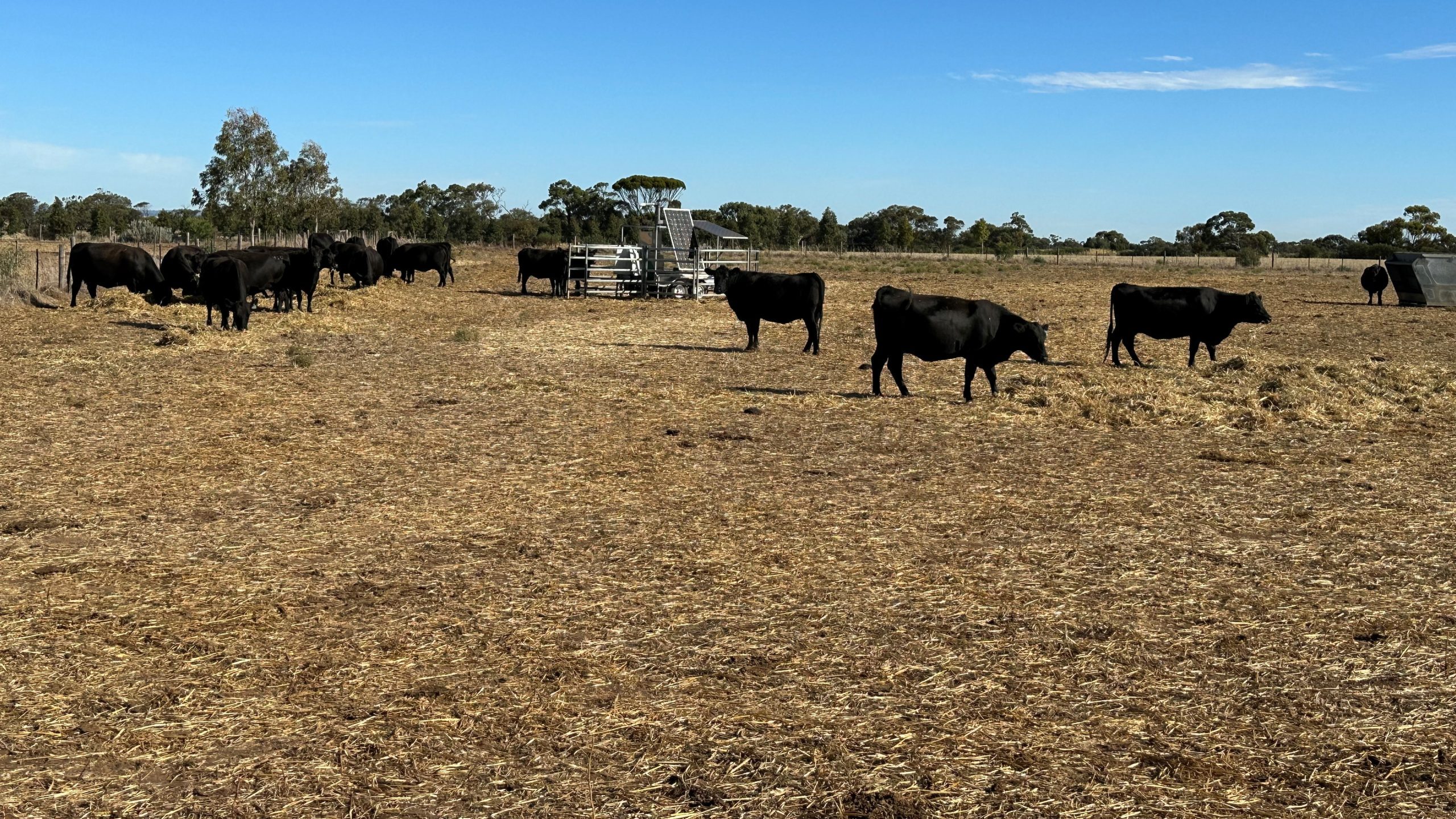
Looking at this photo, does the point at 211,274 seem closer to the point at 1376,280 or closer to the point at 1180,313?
the point at 1180,313

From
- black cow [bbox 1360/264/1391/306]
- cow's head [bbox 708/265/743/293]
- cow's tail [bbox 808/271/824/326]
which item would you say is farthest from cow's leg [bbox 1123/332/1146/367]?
black cow [bbox 1360/264/1391/306]

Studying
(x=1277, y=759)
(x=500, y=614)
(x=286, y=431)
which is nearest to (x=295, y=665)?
(x=500, y=614)

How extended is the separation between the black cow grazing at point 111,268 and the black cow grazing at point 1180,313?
63.8 feet

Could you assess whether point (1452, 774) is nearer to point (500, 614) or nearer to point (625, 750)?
point (625, 750)

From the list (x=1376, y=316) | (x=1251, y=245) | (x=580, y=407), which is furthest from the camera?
(x=1251, y=245)

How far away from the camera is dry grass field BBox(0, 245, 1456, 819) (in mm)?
4656

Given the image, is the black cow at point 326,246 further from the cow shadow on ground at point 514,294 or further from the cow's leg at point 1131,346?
the cow's leg at point 1131,346

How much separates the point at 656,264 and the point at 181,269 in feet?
43.5

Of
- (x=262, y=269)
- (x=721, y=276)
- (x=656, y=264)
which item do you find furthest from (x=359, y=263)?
(x=721, y=276)

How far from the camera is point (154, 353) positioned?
17875 mm

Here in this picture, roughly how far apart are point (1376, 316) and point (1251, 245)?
95.2 m

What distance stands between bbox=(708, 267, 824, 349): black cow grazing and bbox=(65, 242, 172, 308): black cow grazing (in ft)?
42.5

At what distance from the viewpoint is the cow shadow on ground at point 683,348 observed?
68.5 ft

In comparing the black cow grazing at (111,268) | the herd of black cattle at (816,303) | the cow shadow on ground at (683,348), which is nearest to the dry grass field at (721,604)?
the herd of black cattle at (816,303)
